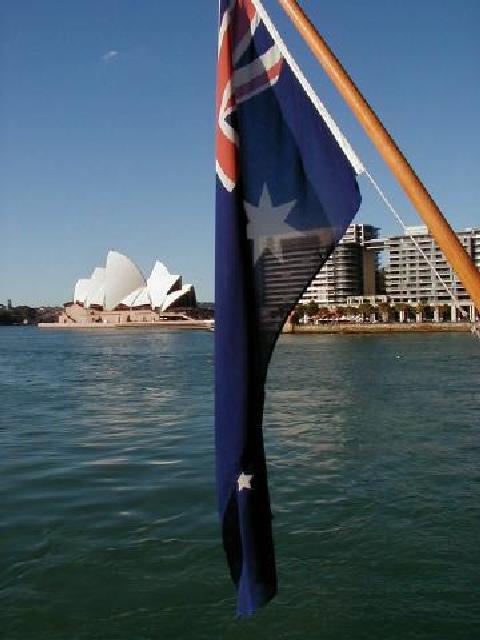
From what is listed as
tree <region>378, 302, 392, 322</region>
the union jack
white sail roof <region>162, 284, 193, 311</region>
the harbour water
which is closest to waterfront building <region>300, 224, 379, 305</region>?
tree <region>378, 302, 392, 322</region>

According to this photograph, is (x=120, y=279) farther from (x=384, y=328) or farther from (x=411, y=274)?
(x=411, y=274)

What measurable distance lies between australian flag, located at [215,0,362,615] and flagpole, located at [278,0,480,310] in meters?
0.12

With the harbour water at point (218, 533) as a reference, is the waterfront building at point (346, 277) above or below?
above

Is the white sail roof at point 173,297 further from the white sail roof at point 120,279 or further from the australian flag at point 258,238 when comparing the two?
the australian flag at point 258,238

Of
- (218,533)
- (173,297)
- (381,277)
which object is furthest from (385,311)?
(218,533)

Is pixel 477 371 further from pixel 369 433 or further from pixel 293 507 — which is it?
pixel 293 507

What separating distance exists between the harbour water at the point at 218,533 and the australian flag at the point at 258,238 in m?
1.96

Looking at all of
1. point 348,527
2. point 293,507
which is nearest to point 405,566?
point 348,527

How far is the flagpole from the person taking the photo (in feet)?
6.18

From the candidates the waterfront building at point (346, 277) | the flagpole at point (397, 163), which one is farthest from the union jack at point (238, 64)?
the waterfront building at point (346, 277)

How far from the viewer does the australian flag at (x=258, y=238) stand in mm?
2170

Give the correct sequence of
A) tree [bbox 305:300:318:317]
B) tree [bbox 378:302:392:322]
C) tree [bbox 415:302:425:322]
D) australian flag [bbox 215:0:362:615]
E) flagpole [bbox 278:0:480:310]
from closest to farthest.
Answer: flagpole [bbox 278:0:480:310], australian flag [bbox 215:0:362:615], tree [bbox 415:302:425:322], tree [bbox 378:302:392:322], tree [bbox 305:300:318:317]

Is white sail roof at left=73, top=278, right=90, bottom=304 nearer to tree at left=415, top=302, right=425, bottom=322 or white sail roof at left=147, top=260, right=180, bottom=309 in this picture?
white sail roof at left=147, top=260, right=180, bottom=309

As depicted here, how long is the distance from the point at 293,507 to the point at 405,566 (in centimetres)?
177
